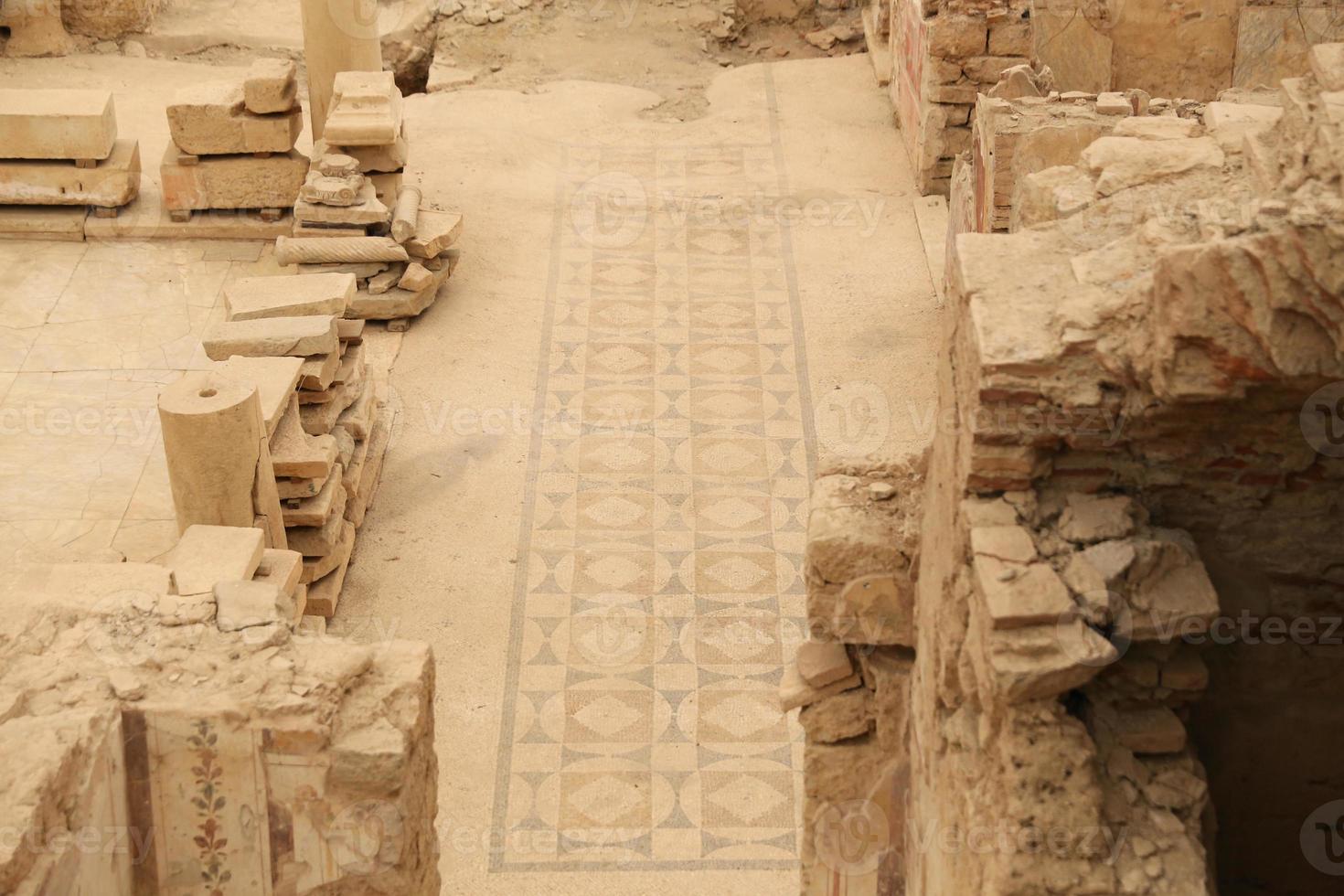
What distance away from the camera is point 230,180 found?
30.6 ft

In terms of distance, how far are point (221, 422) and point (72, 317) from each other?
3.00 m

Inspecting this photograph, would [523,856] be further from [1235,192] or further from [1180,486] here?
[1235,192]

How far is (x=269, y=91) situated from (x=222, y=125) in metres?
0.34

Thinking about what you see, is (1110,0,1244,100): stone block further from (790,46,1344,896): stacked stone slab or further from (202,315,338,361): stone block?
(790,46,1344,896): stacked stone slab

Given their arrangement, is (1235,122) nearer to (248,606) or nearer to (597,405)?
(248,606)

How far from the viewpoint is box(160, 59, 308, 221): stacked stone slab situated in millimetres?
9125

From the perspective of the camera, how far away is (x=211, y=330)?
23.2 ft

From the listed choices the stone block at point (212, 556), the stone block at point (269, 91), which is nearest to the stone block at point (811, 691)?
the stone block at point (212, 556)

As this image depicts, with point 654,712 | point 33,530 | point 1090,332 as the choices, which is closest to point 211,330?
point 33,530

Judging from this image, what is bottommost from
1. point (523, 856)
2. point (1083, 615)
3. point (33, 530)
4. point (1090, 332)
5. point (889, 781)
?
point (523, 856)

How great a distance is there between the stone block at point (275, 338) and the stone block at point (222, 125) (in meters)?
2.53

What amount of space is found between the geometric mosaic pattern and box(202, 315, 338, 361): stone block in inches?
48.2

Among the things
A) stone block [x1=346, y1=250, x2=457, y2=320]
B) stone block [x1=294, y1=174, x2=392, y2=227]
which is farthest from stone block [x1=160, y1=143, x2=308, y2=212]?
stone block [x1=346, y1=250, x2=457, y2=320]

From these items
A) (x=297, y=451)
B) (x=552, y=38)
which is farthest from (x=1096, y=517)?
(x=552, y=38)
